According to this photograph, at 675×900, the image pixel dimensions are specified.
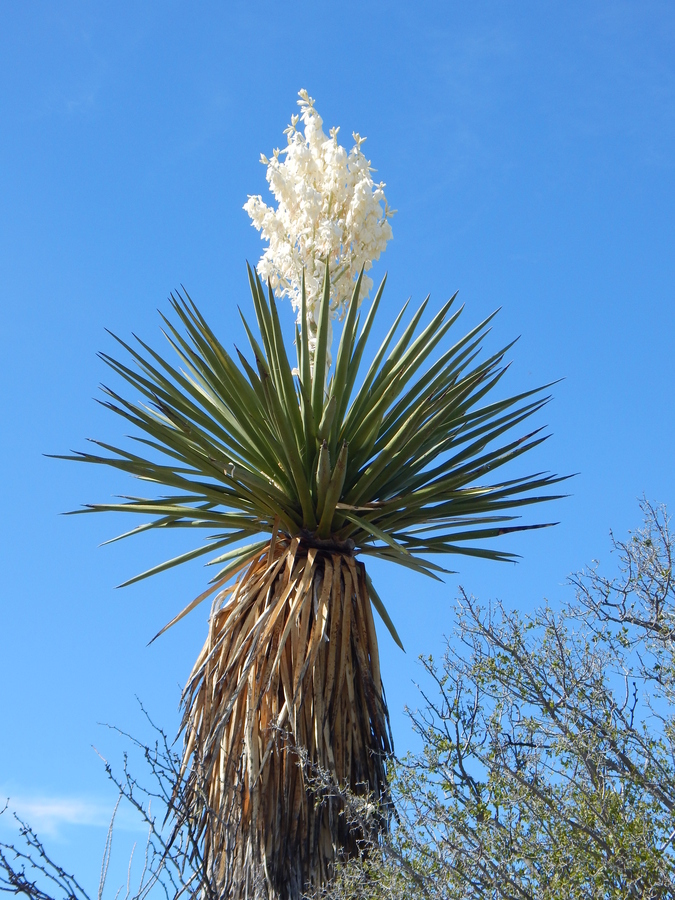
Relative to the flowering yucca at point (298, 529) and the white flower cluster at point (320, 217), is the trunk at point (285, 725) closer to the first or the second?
the flowering yucca at point (298, 529)

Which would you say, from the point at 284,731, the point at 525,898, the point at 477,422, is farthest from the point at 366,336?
the point at 525,898

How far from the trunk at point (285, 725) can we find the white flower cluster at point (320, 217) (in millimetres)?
A: 1536

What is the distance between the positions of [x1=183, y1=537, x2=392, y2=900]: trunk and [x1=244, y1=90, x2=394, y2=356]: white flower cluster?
154 centimetres

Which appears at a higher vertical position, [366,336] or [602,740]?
[366,336]

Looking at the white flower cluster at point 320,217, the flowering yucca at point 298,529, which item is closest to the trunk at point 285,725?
the flowering yucca at point 298,529

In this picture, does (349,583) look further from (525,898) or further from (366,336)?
(525,898)

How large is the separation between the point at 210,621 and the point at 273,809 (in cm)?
94

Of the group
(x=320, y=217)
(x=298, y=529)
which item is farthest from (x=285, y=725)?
(x=320, y=217)

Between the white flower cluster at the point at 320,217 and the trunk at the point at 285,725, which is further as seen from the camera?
the white flower cluster at the point at 320,217

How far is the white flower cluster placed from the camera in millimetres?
5297

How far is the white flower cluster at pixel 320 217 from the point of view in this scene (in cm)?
530

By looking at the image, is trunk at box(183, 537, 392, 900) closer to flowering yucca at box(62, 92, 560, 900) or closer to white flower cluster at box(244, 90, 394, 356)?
flowering yucca at box(62, 92, 560, 900)

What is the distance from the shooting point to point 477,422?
4840mm

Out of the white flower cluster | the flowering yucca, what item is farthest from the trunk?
the white flower cluster
